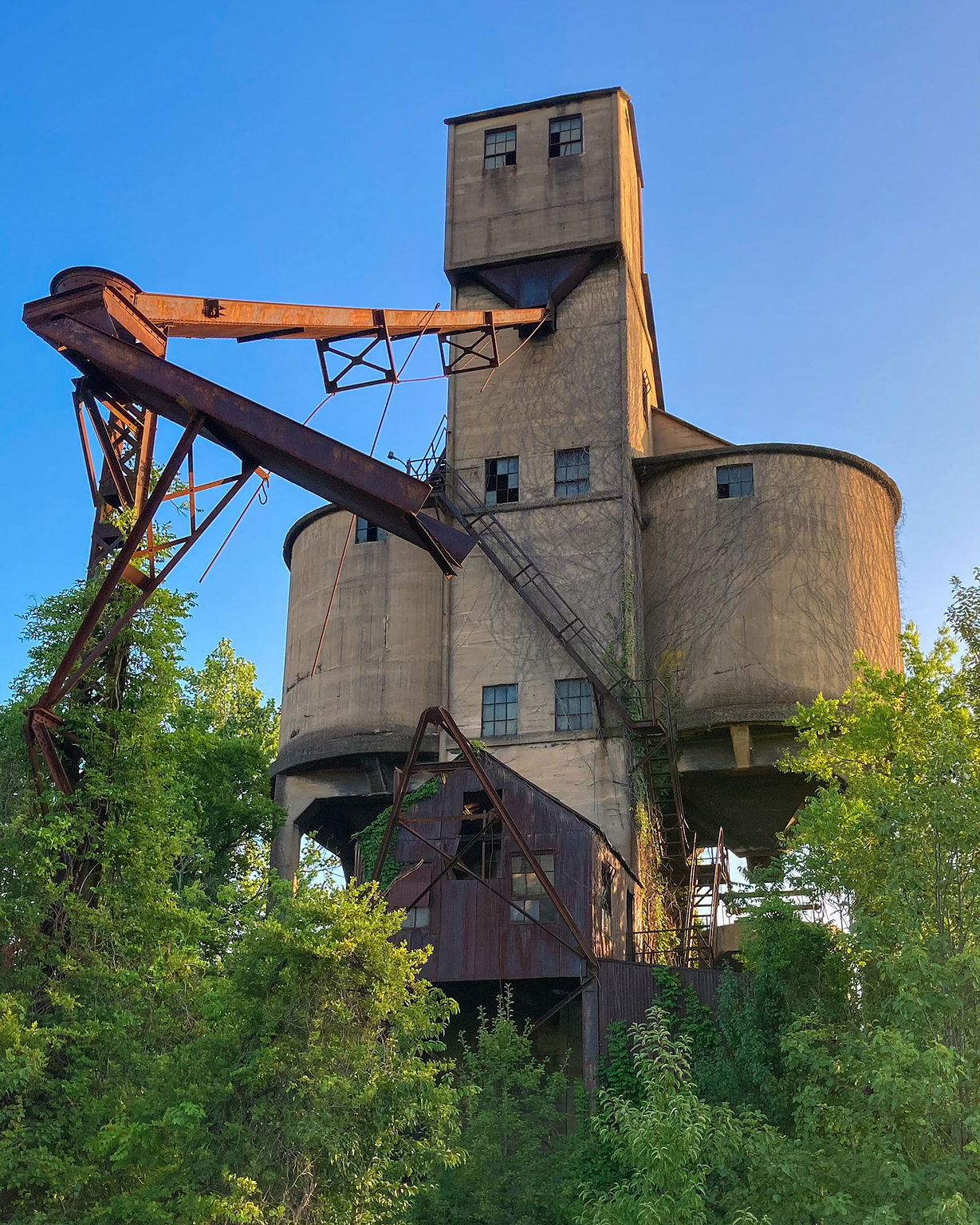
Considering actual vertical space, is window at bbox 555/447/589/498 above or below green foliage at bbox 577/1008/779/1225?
above

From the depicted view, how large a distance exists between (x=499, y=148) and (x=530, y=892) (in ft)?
73.8

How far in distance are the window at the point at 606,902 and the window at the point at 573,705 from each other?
499 centimetres

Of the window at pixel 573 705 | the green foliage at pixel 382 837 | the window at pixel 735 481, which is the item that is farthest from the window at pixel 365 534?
the window at pixel 735 481

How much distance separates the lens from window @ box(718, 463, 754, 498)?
3750 centimetres

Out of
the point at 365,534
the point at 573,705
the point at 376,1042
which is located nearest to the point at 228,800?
the point at 365,534

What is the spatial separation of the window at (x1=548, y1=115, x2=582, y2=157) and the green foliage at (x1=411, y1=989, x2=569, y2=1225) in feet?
79.0

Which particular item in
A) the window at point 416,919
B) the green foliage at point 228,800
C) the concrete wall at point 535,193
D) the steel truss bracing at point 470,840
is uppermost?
the concrete wall at point 535,193

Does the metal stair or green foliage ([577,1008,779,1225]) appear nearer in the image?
green foliage ([577,1008,779,1225])

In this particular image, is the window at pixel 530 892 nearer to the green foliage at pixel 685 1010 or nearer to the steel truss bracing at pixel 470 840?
the steel truss bracing at pixel 470 840

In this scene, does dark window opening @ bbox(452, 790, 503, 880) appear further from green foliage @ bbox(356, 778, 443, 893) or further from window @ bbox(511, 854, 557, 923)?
green foliage @ bbox(356, 778, 443, 893)

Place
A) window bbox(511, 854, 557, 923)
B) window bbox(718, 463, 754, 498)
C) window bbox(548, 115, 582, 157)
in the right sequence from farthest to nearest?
window bbox(548, 115, 582, 157) → window bbox(718, 463, 754, 498) → window bbox(511, 854, 557, 923)

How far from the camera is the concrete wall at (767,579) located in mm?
35125

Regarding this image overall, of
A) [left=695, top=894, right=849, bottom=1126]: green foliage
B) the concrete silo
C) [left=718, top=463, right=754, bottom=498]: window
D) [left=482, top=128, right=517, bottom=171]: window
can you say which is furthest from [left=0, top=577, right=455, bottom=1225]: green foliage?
[left=482, top=128, right=517, bottom=171]: window

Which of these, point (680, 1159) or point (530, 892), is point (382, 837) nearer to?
point (530, 892)
